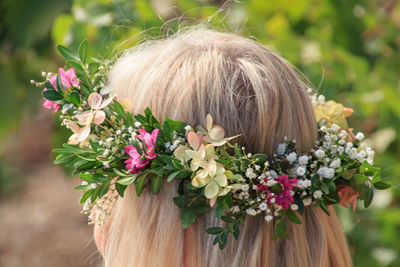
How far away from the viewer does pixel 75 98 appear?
3.12ft

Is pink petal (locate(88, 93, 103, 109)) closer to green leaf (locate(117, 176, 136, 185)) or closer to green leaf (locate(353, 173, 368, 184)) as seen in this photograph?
green leaf (locate(117, 176, 136, 185))

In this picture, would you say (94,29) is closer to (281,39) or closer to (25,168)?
(281,39)

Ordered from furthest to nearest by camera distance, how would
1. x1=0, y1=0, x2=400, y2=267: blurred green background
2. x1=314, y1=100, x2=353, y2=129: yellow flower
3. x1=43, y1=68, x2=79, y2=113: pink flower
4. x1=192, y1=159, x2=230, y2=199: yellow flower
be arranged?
1. x1=0, y1=0, x2=400, y2=267: blurred green background
2. x1=314, y1=100, x2=353, y2=129: yellow flower
3. x1=43, y1=68, x2=79, y2=113: pink flower
4. x1=192, y1=159, x2=230, y2=199: yellow flower

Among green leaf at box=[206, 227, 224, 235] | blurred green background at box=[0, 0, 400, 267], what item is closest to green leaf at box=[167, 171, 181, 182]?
green leaf at box=[206, 227, 224, 235]

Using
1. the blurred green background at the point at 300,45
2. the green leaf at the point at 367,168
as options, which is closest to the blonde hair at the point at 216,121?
the green leaf at the point at 367,168

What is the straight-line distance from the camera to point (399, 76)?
2.12 m

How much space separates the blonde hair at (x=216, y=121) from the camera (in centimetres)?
93

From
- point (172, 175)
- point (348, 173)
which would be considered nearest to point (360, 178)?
point (348, 173)

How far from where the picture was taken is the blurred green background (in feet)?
5.57

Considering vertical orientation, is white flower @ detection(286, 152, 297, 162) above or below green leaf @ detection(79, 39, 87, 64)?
below

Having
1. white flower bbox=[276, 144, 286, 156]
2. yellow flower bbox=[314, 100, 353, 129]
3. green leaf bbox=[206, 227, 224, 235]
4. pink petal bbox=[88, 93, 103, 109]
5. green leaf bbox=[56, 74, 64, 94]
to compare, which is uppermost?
yellow flower bbox=[314, 100, 353, 129]

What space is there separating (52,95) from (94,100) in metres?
0.09

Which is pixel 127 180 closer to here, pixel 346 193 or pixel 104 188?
pixel 104 188

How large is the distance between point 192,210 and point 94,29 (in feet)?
3.52
